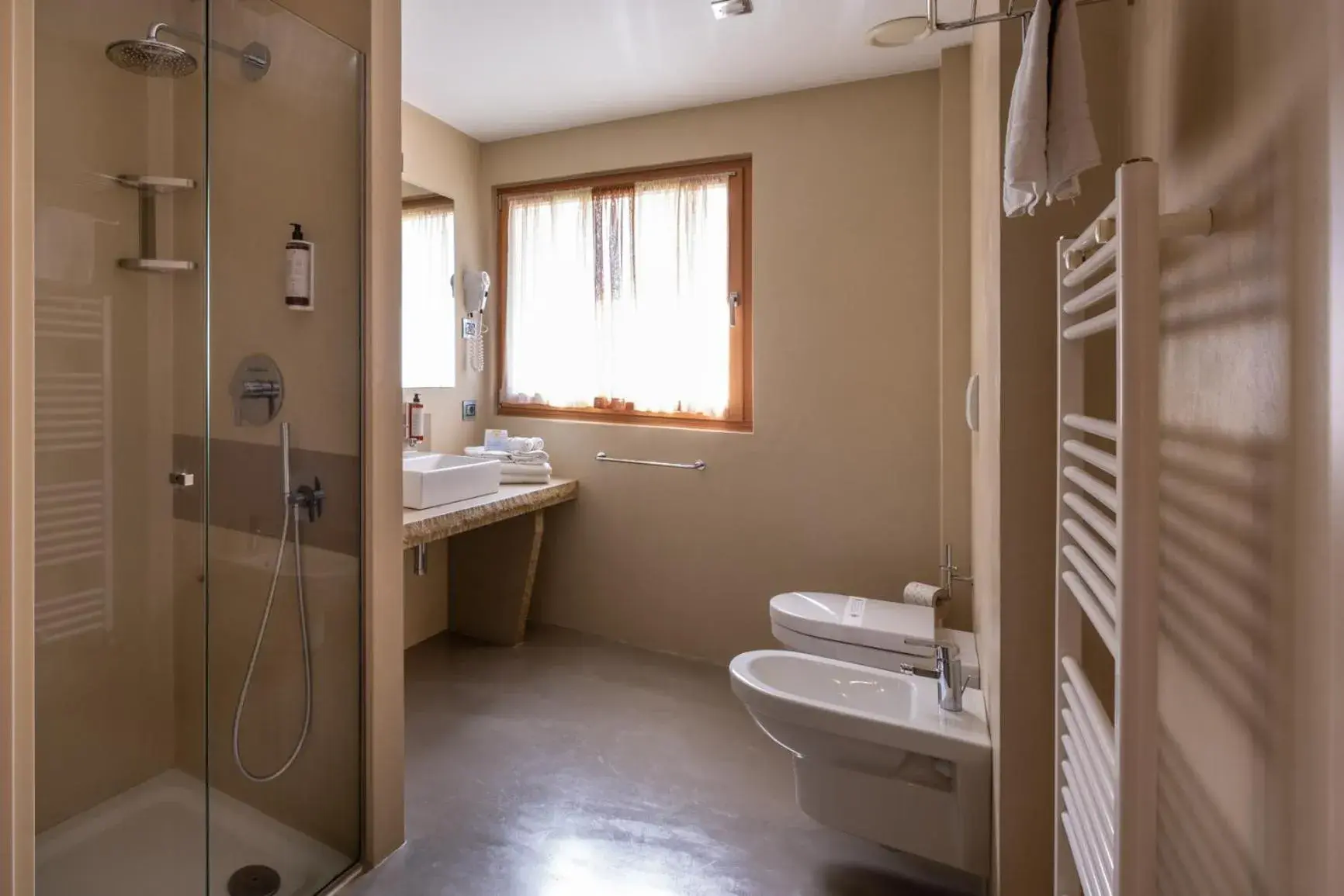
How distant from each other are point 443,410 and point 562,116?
4.86 feet

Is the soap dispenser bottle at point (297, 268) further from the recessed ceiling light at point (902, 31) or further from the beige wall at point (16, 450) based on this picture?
the recessed ceiling light at point (902, 31)

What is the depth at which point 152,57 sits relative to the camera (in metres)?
1.73

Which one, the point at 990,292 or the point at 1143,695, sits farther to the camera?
the point at 990,292

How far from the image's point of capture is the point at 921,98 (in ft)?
9.07

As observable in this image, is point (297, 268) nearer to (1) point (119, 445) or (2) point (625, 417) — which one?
(1) point (119, 445)

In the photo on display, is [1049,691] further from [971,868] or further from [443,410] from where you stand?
[443,410]

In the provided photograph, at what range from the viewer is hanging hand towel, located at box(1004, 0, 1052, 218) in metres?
1.00

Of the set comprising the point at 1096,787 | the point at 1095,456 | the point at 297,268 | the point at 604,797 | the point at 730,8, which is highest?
the point at 730,8

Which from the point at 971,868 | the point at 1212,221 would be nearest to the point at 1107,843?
the point at 1212,221

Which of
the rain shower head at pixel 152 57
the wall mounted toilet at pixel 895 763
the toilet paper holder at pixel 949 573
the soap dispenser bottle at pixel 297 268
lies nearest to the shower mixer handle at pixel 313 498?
the soap dispenser bottle at pixel 297 268

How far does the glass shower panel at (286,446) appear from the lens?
1.76 meters

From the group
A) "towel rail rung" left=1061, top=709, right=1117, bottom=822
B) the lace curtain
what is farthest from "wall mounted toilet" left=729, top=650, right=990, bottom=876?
the lace curtain

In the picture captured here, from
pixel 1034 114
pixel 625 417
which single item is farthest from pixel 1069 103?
pixel 625 417

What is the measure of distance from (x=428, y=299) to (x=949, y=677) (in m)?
2.70
